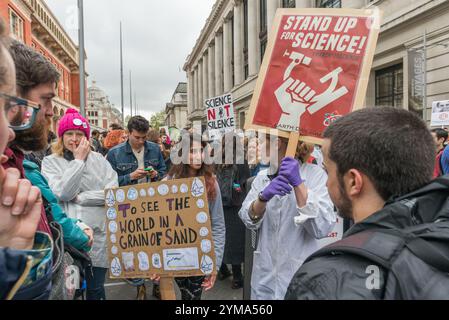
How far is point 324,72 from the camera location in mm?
2643

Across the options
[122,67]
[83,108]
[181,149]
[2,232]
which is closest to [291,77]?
[181,149]

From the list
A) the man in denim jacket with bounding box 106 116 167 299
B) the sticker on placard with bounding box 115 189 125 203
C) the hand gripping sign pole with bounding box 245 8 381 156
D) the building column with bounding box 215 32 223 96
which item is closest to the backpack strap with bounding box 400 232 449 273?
the hand gripping sign pole with bounding box 245 8 381 156

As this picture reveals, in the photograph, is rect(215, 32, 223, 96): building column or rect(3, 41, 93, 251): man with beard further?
rect(215, 32, 223, 96): building column

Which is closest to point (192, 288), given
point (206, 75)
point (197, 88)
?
point (206, 75)

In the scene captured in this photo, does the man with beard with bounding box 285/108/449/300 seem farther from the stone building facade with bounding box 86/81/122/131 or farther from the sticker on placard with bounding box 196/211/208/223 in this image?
the stone building facade with bounding box 86/81/122/131

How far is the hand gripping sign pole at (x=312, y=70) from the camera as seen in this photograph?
2.57 metres

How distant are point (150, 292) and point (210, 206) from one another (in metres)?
2.22

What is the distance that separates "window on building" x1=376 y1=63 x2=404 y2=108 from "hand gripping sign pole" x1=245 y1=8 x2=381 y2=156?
13541 mm

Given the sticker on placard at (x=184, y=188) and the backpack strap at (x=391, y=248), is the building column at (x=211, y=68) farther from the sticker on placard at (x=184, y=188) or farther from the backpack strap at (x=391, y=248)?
the backpack strap at (x=391, y=248)

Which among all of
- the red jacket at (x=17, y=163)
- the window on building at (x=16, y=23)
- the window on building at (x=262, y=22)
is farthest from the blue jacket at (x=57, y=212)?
the window on building at (x=16, y=23)

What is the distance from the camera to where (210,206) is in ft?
11.2

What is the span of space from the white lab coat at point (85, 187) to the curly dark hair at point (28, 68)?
53.6 inches

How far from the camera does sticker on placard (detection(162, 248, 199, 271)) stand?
2.66m
